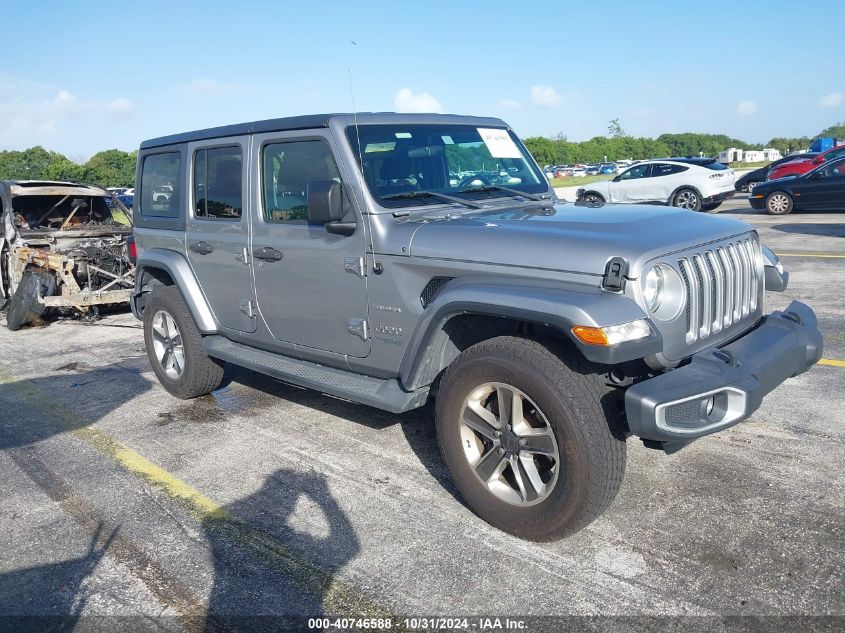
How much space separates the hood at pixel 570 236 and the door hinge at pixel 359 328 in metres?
0.59

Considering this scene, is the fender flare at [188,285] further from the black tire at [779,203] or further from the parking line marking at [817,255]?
the black tire at [779,203]

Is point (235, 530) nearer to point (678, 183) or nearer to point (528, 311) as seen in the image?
point (528, 311)

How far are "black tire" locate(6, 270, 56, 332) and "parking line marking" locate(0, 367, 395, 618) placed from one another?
12.8ft

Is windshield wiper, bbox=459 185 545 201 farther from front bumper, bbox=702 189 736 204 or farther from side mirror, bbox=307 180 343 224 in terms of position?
front bumper, bbox=702 189 736 204

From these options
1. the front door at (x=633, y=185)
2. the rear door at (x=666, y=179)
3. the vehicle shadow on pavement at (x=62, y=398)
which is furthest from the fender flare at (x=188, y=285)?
the rear door at (x=666, y=179)

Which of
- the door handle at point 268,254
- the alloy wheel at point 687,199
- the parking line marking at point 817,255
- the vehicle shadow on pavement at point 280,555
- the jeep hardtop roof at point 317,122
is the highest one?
the jeep hardtop roof at point 317,122

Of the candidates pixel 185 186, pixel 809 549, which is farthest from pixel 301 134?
pixel 809 549

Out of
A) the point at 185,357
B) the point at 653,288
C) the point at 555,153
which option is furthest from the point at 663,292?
the point at 555,153

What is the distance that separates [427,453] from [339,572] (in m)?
1.34

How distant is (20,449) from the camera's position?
4984 millimetres

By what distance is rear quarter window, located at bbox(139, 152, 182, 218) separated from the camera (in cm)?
564

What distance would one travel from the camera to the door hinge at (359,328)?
4.11 meters

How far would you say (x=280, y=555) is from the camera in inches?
135

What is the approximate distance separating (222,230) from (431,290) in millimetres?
2015
